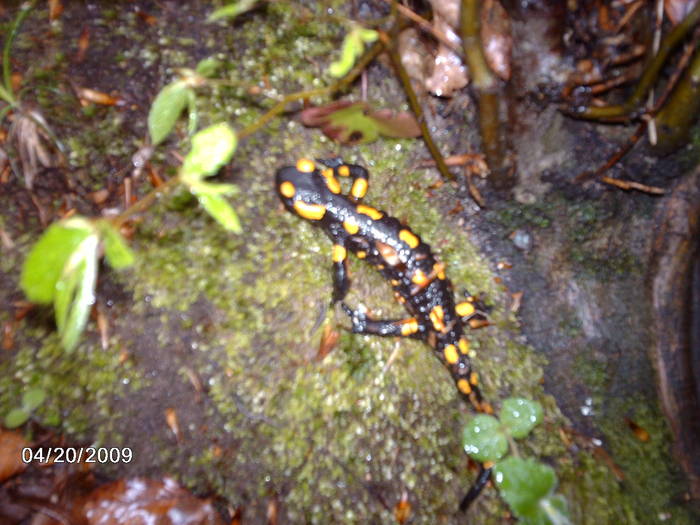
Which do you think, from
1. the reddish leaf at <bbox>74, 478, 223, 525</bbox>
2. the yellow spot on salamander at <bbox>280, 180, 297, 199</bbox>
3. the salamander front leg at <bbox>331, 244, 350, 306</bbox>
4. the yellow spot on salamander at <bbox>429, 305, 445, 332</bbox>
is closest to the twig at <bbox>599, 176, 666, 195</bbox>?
the yellow spot on salamander at <bbox>429, 305, 445, 332</bbox>

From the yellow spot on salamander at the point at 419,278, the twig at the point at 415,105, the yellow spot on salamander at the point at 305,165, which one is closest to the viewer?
the twig at the point at 415,105

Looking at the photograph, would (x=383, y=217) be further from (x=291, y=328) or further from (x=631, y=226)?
(x=631, y=226)

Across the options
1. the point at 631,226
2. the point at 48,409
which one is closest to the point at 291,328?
the point at 48,409

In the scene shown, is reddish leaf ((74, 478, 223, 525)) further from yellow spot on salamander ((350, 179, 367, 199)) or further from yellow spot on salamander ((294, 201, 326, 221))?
yellow spot on salamander ((350, 179, 367, 199))

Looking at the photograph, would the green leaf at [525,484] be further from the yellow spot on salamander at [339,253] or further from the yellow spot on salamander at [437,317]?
the yellow spot on salamander at [339,253]

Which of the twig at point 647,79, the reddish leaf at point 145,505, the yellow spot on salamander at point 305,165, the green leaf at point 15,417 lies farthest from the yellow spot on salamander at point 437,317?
the green leaf at point 15,417

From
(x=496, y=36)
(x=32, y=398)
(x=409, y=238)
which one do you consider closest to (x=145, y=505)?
(x=32, y=398)

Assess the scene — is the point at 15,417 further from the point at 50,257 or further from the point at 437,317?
the point at 437,317
